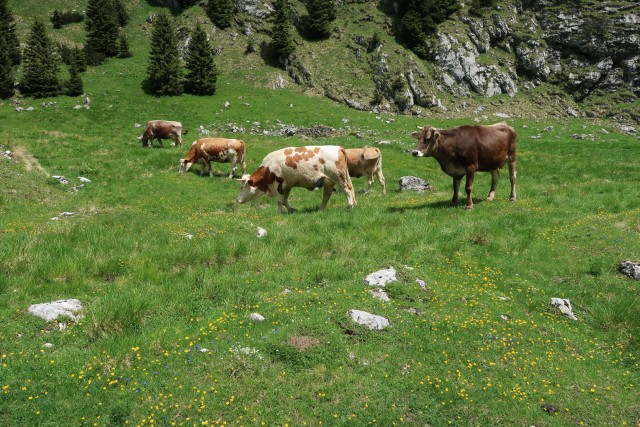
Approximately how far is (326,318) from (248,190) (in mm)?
10063

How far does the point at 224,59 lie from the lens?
62188 millimetres

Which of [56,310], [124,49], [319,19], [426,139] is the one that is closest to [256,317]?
[56,310]

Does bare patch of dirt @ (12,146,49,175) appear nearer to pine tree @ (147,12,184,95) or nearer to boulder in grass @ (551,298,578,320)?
boulder in grass @ (551,298,578,320)

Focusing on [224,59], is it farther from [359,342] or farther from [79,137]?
[359,342]

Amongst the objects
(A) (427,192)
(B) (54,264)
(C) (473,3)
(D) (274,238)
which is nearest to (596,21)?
(C) (473,3)

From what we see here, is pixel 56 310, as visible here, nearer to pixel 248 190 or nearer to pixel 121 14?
pixel 248 190

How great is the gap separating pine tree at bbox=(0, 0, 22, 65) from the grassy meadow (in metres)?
46.6

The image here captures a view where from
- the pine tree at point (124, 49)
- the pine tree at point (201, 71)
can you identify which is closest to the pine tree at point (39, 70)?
the pine tree at point (124, 49)

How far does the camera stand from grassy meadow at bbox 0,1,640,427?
487cm

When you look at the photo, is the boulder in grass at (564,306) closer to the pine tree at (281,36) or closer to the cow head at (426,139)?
the cow head at (426,139)

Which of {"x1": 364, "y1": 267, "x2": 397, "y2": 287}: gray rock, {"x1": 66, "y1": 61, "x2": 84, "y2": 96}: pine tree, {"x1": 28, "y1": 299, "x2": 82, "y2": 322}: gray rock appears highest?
{"x1": 28, "y1": 299, "x2": 82, "y2": 322}: gray rock

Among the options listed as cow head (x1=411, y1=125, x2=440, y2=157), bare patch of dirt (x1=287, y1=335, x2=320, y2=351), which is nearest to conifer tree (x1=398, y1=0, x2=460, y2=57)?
cow head (x1=411, y1=125, x2=440, y2=157)

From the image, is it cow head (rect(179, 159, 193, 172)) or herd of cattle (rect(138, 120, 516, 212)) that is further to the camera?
cow head (rect(179, 159, 193, 172))

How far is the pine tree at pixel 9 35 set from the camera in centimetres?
4831
